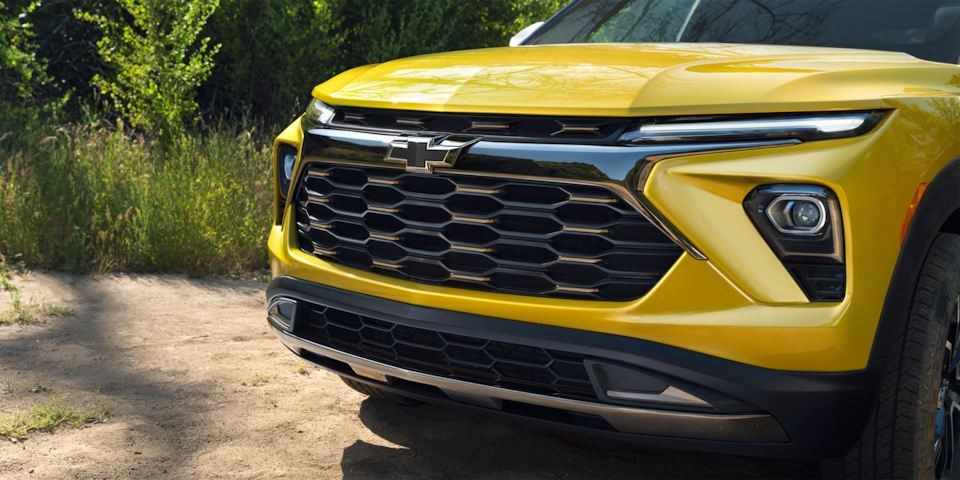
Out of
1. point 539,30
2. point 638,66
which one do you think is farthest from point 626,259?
point 539,30

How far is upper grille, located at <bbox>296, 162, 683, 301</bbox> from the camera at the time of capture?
6.03 ft

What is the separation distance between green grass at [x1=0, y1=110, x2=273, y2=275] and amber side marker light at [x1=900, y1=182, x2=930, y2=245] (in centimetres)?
450

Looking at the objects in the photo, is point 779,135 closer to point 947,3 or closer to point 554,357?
point 554,357

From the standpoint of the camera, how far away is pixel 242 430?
9.27 feet

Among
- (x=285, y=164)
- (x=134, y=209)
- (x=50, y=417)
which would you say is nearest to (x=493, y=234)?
(x=285, y=164)

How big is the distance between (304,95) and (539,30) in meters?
5.48

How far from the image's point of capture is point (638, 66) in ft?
6.84

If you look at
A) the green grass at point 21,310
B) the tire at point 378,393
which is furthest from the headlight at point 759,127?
the green grass at point 21,310

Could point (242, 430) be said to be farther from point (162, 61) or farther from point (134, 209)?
point (162, 61)

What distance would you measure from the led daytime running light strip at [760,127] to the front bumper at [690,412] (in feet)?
1.74

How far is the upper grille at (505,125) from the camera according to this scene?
1873 mm

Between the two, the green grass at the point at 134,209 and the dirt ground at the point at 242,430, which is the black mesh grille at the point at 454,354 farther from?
the green grass at the point at 134,209

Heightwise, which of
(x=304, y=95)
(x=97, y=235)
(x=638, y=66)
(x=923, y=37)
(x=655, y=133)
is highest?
(x=923, y=37)

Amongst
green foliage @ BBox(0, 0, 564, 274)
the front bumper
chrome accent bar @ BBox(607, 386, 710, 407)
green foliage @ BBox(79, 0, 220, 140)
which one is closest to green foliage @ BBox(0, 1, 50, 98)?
green foliage @ BBox(0, 0, 564, 274)
